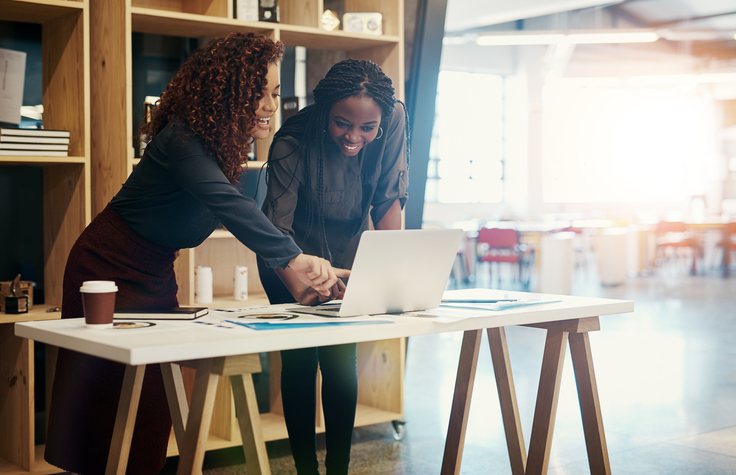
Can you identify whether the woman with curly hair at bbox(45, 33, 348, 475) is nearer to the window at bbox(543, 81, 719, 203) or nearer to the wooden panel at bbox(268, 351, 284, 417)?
the wooden panel at bbox(268, 351, 284, 417)

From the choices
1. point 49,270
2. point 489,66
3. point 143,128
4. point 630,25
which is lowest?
point 49,270

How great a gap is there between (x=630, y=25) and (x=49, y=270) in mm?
13558

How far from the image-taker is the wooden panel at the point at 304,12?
3033 millimetres

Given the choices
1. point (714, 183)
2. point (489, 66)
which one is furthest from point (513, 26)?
point (714, 183)

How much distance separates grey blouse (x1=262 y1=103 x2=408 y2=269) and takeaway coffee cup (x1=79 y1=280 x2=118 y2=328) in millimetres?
600

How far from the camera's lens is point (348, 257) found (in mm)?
2148

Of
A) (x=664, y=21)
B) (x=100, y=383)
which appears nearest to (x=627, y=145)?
(x=664, y=21)

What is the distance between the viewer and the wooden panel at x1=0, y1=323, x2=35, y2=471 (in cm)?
253

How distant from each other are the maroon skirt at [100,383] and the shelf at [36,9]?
106cm

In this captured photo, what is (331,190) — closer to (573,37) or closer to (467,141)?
(573,37)

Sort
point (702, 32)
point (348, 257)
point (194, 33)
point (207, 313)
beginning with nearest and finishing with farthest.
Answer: point (207, 313)
point (348, 257)
point (194, 33)
point (702, 32)

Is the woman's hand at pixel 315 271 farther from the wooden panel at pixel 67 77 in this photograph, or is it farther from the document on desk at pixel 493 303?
the wooden panel at pixel 67 77

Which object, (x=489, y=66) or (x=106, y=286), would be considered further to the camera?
(x=489, y=66)

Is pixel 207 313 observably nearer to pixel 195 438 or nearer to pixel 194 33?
pixel 195 438
